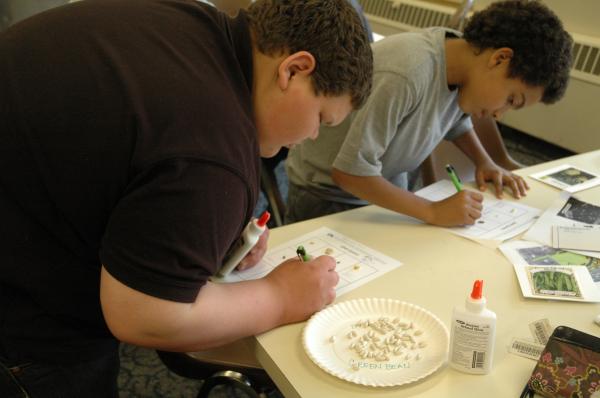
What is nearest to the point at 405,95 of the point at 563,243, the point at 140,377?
the point at 563,243

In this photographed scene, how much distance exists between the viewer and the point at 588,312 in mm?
972

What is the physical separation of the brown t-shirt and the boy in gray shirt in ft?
1.95

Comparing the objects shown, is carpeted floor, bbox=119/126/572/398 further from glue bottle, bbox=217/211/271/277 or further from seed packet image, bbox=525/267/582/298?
seed packet image, bbox=525/267/582/298

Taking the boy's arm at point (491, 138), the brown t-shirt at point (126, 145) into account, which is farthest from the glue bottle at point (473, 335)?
the boy's arm at point (491, 138)

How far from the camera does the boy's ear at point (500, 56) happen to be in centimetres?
129

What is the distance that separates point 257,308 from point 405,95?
69 cm

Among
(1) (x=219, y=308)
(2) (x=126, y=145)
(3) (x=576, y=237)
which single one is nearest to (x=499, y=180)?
(3) (x=576, y=237)

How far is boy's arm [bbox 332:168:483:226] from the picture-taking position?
1.27 meters

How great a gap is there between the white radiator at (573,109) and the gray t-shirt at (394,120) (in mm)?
2146

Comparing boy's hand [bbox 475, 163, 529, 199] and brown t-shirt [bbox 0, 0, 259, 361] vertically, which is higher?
brown t-shirt [bbox 0, 0, 259, 361]

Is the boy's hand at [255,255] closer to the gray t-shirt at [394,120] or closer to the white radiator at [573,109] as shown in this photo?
the gray t-shirt at [394,120]

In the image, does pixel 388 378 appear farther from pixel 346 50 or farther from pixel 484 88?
pixel 484 88

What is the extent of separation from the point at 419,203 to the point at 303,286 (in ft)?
1.63

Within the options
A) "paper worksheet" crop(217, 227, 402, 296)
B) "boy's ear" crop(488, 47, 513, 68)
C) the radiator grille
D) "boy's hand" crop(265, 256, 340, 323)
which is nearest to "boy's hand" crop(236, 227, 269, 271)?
"paper worksheet" crop(217, 227, 402, 296)
